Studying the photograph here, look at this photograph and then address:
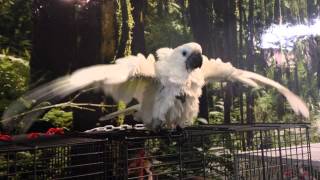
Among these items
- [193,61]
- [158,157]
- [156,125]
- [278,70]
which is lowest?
[158,157]

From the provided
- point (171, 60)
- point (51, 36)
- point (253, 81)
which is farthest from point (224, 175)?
point (51, 36)

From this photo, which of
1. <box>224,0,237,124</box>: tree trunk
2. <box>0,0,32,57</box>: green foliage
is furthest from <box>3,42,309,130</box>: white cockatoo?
<box>224,0,237,124</box>: tree trunk

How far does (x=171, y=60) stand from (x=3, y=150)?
82cm

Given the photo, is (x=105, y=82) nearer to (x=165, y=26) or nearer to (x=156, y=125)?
(x=156, y=125)

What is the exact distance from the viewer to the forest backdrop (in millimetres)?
1672

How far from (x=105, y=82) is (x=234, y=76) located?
71cm

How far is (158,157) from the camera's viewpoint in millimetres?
1509

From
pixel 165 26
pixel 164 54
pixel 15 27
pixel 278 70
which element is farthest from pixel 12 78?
pixel 278 70

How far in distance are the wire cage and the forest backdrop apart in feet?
1.06

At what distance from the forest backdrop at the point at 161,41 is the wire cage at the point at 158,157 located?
323 mm

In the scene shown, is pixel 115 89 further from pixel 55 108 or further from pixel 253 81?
pixel 253 81

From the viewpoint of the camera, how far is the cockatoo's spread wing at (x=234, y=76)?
1.56 metres

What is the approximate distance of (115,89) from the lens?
51.6 inches

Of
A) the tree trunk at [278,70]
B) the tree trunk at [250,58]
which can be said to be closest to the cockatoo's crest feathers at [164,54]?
the tree trunk at [250,58]
